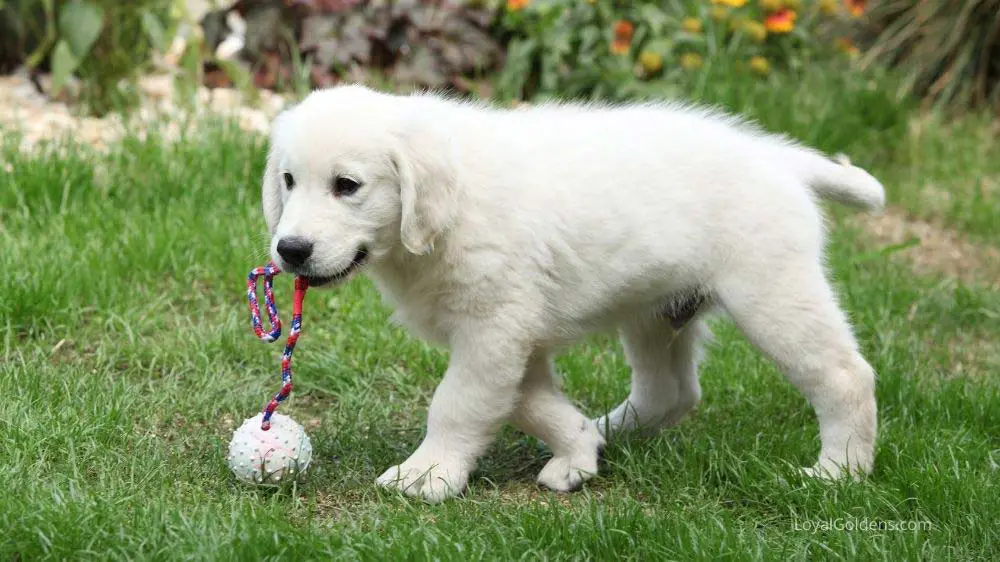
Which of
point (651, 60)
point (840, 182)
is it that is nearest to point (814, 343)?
point (840, 182)

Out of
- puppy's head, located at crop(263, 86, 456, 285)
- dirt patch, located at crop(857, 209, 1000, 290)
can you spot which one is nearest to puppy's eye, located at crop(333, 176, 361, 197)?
puppy's head, located at crop(263, 86, 456, 285)

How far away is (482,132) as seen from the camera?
364cm

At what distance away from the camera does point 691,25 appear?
7.43m

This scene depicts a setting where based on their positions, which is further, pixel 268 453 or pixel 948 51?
pixel 948 51

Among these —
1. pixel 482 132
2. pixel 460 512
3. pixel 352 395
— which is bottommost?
pixel 352 395

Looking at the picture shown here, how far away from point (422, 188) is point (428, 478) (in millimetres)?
819

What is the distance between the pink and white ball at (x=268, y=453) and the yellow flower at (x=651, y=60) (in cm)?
423

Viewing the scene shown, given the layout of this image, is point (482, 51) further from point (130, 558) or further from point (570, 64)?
point (130, 558)

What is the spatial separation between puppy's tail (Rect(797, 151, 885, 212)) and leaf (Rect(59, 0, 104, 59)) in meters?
3.90

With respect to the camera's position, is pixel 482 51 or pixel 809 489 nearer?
pixel 809 489

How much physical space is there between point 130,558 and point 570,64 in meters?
5.03

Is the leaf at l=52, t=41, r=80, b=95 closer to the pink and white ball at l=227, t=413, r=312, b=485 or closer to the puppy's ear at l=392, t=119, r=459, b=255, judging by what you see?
the pink and white ball at l=227, t=413, r=312, b=485

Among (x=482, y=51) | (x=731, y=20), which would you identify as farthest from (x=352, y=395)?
(x=731, y=20)

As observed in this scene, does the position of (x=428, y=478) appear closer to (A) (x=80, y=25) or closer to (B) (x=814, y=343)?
(B) (x=814, y=343)
